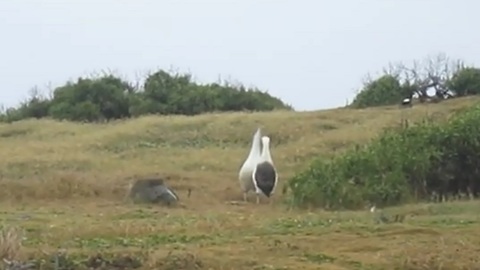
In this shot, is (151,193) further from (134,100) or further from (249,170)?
(134,100)

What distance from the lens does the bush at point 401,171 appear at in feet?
57.4

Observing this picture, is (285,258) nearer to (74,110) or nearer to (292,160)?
(292,160)

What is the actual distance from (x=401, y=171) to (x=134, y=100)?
34.1m

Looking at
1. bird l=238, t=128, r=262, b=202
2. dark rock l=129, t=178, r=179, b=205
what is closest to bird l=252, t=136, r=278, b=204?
bird l=238, t=128, r=262, b=202

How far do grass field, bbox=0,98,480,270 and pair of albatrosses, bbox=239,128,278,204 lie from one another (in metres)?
0.50

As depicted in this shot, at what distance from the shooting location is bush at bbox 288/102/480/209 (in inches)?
688

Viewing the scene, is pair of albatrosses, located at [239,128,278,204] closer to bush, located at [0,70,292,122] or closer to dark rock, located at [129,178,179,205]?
dark rock, located at [129,178,179,205]

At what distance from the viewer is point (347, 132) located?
34312mm

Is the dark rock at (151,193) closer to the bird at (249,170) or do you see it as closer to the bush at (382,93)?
the bird at (249,170)

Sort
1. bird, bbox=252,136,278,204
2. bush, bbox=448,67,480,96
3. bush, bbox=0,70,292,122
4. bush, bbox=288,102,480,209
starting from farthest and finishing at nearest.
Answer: bush, bbox=0,70,292,122, bush, bbox=448,67,480,96, bird, bbox=252,136,278,204, bush, bbox=288,102,480,209

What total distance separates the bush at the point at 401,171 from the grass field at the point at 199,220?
2.54 ft

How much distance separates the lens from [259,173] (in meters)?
20.0

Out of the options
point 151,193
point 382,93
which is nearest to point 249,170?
point 151,193

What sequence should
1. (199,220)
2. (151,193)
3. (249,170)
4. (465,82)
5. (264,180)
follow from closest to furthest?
1. (199,220)
2. (151,193)
3. (264,180)
4. (249,170)
5. (465,82)
